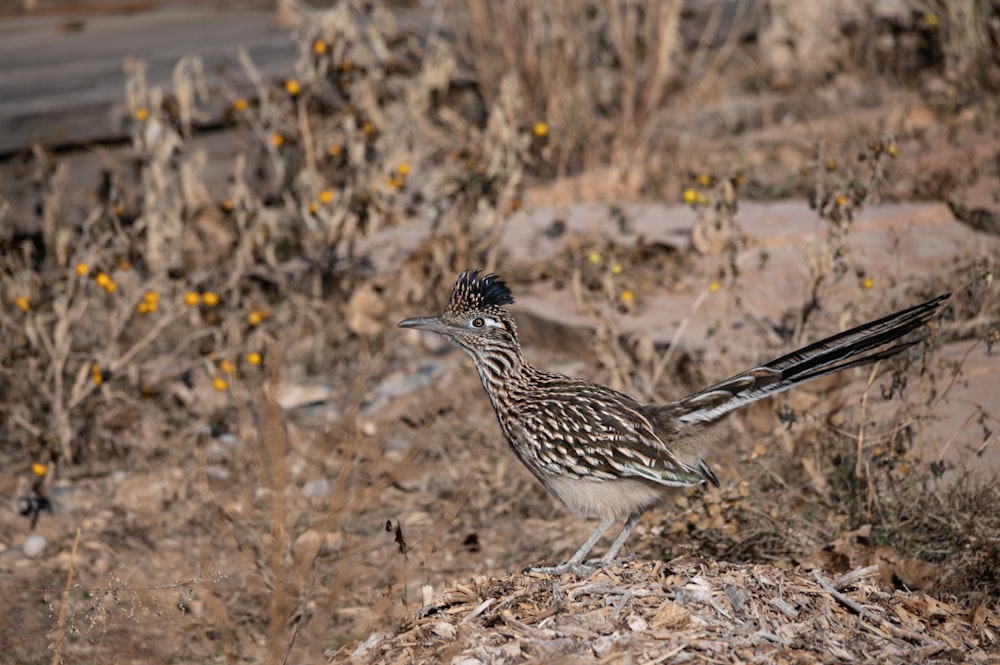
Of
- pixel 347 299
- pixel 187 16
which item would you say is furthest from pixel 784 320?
pixel 187 16

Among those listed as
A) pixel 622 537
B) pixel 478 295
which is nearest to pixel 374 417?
pixel 478 295

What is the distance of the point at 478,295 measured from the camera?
4879mm

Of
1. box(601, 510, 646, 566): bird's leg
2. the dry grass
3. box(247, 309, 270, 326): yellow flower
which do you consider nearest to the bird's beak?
the dry grass

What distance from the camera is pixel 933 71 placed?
37.0 feet

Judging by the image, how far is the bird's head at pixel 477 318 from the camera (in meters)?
4.87

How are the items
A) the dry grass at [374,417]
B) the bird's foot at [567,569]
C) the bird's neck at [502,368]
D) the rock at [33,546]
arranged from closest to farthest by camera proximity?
the dry grass at [374,417], the bird's foot at [567,569], the bird's neck at [502,368], the rock at [33,546]

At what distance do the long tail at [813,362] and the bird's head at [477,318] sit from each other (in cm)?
85

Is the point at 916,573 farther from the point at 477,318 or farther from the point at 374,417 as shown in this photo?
the point at 374,417

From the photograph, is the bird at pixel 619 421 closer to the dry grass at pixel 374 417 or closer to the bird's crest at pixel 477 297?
the bird's crest at pixel 477 297

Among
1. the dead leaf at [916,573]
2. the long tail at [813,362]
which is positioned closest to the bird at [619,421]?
the long tail at [813,362]

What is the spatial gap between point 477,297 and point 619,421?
2.61 ft

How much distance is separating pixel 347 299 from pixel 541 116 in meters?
2.98

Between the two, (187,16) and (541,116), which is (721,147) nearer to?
(541,116)

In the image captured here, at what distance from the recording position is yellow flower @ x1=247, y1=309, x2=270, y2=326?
21.6ft
